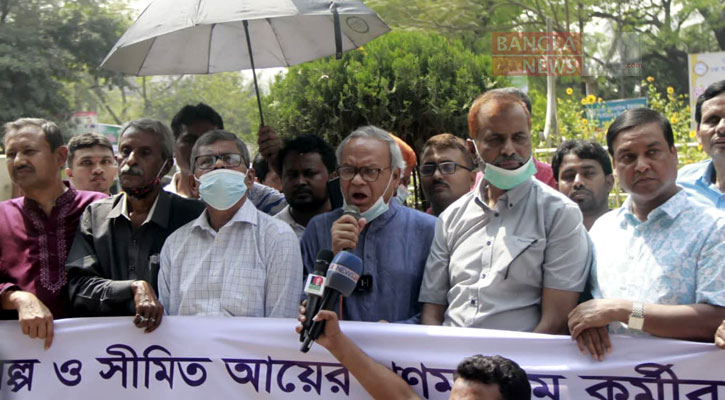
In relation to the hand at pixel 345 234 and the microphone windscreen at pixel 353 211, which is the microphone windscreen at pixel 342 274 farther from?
the microphone windscreen at pixel 353 211

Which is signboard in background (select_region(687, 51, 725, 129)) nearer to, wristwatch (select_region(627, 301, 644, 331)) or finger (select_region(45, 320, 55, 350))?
wristwatch (select_region(627, 301, 644, 331))

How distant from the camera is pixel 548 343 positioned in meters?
3.35

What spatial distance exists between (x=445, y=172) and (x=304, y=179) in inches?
37.8

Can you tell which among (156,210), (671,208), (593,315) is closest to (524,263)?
(593,315)

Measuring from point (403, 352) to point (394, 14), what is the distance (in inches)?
749

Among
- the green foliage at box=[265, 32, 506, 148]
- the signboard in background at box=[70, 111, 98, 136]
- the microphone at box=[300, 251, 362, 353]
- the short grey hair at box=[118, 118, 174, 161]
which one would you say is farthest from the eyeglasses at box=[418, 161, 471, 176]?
the signboard in background at box=[70, 111, 98, 136]

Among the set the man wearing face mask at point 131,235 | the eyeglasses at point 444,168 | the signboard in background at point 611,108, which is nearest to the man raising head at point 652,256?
the eyeglasses at point 444,168

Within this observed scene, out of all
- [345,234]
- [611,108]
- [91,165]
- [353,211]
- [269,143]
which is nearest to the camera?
[345,234]

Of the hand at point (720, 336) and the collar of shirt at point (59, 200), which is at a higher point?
the collar of shirt at point (59, 200)

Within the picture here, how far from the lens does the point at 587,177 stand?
5125mm

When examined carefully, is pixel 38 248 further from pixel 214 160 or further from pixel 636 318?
pixel 636 318

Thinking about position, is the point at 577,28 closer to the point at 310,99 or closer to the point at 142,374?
the point at 310,99

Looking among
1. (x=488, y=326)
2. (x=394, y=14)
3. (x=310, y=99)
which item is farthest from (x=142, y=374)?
(x=394, y=14)

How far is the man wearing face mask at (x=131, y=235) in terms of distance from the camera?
3.86 m
